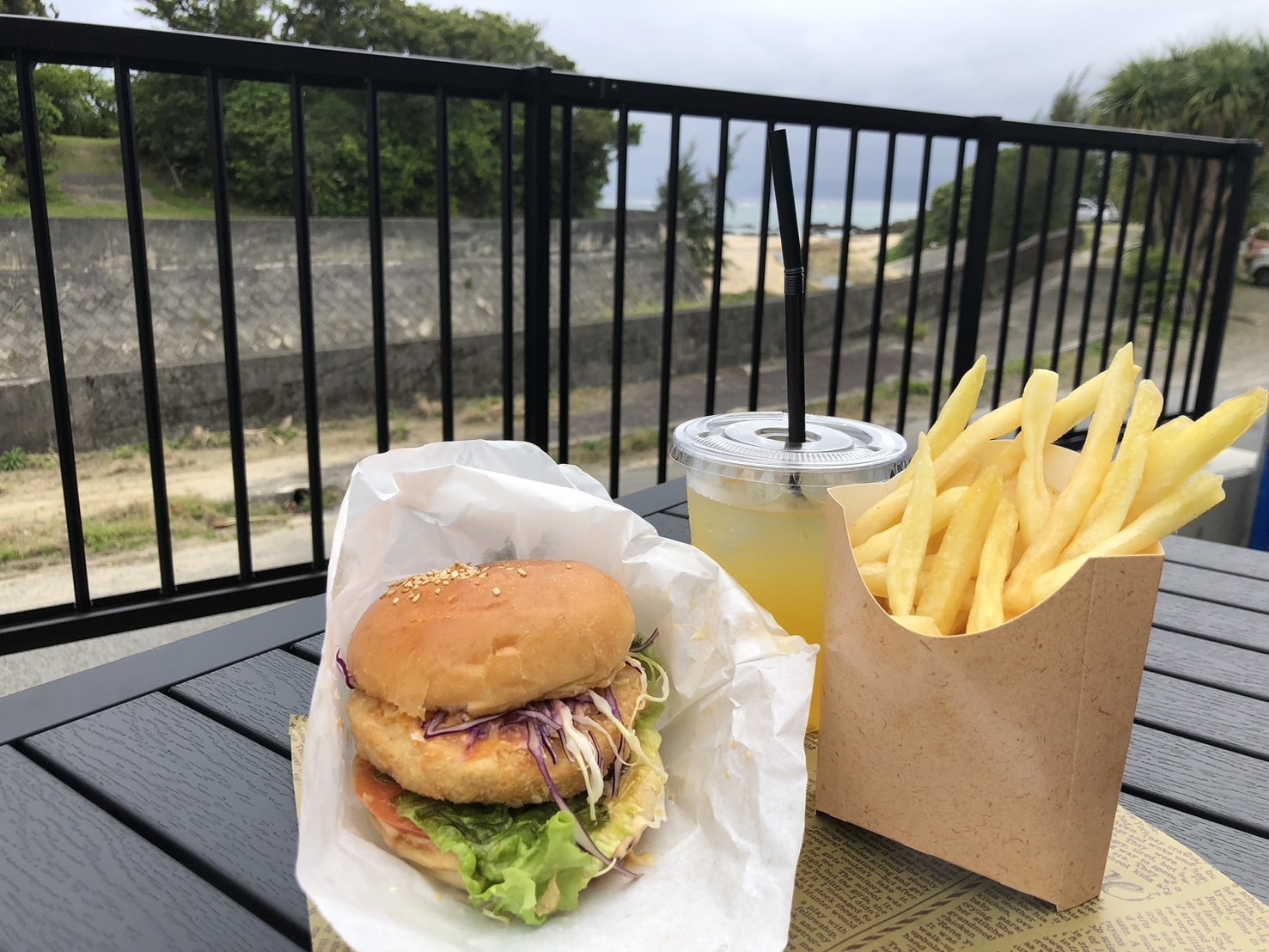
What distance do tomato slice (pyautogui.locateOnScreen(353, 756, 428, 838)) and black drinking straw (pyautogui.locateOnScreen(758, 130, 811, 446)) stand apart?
59cm

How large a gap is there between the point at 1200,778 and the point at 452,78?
2194 millimetres

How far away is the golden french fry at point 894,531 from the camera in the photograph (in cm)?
86

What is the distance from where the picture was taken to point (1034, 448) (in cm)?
85

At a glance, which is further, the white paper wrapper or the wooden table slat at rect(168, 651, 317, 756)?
the wooden table slat at rect(168, 651, 317, 756)

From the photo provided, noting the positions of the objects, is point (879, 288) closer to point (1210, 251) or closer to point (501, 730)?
point (1210, 251)

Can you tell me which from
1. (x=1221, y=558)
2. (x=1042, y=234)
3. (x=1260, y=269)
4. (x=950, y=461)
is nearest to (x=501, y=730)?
(x=950, y=461)

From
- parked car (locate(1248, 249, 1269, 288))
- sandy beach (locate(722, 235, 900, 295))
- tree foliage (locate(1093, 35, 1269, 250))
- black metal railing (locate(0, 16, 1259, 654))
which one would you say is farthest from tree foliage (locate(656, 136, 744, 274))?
parked car (locate(1248, 249, 1269, 288))

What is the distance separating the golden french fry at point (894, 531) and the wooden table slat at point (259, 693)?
652 millimetres

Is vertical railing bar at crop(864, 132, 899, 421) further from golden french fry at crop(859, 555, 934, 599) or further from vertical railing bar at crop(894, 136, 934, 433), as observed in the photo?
golden french fry at crop(859, 555, 934, 599)

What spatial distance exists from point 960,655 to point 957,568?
0.35 ft

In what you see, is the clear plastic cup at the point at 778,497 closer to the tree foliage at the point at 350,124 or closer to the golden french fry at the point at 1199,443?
the golden french fry at the point at 1199,443

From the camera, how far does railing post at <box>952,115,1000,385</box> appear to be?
11.0ft

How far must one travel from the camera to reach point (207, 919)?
2.34 ft

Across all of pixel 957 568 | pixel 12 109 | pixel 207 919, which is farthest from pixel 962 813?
pixel 12 109
